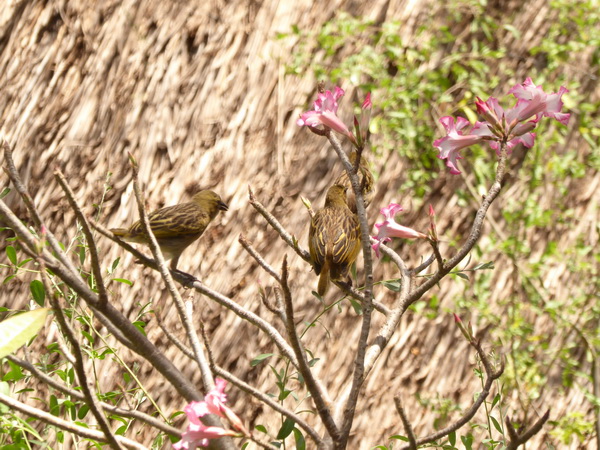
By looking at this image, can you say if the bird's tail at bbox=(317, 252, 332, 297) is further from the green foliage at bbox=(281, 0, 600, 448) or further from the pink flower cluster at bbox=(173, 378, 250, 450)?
the green foliage at bbox=(281, 0, 600, 448)

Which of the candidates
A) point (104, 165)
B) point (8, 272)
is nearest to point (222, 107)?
point (104, 165)

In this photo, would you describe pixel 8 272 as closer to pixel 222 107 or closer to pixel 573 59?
pixel 222 107

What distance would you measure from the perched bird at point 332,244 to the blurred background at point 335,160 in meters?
1.12

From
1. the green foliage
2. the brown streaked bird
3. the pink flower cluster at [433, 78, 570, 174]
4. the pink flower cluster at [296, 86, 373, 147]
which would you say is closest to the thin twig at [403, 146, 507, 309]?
the pink flower cluster at [433, 78, 570, 174]

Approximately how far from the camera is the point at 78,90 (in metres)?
4.62

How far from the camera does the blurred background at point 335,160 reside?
4297mm

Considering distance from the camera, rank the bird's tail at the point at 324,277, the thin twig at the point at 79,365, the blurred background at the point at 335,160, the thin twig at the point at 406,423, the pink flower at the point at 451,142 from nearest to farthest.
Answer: the thin twig at the point at 79,365 < the thin twig at the point at 406,423 < the pink flower at the point at 451,142 < the bird's tail at the point at 324,277 < the blurred background at the point at 335,160

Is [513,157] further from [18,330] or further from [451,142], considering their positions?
[18,330]

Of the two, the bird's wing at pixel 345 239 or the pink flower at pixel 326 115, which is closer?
the pink flower at pixel 326 115

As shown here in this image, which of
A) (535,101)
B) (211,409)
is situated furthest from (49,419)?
(535,101)

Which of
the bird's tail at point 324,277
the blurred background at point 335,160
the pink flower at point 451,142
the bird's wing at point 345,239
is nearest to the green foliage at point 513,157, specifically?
the blurred background at point 335,160

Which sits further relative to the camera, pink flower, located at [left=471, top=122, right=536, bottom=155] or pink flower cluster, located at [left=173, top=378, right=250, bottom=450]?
pink flower, located at [left=471, top=122, right=536, bottom=155]

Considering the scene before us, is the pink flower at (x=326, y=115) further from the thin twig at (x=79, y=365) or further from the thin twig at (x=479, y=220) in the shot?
the thin twig at (x=79, y=365)

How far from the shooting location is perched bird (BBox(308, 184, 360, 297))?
9.16 feet
